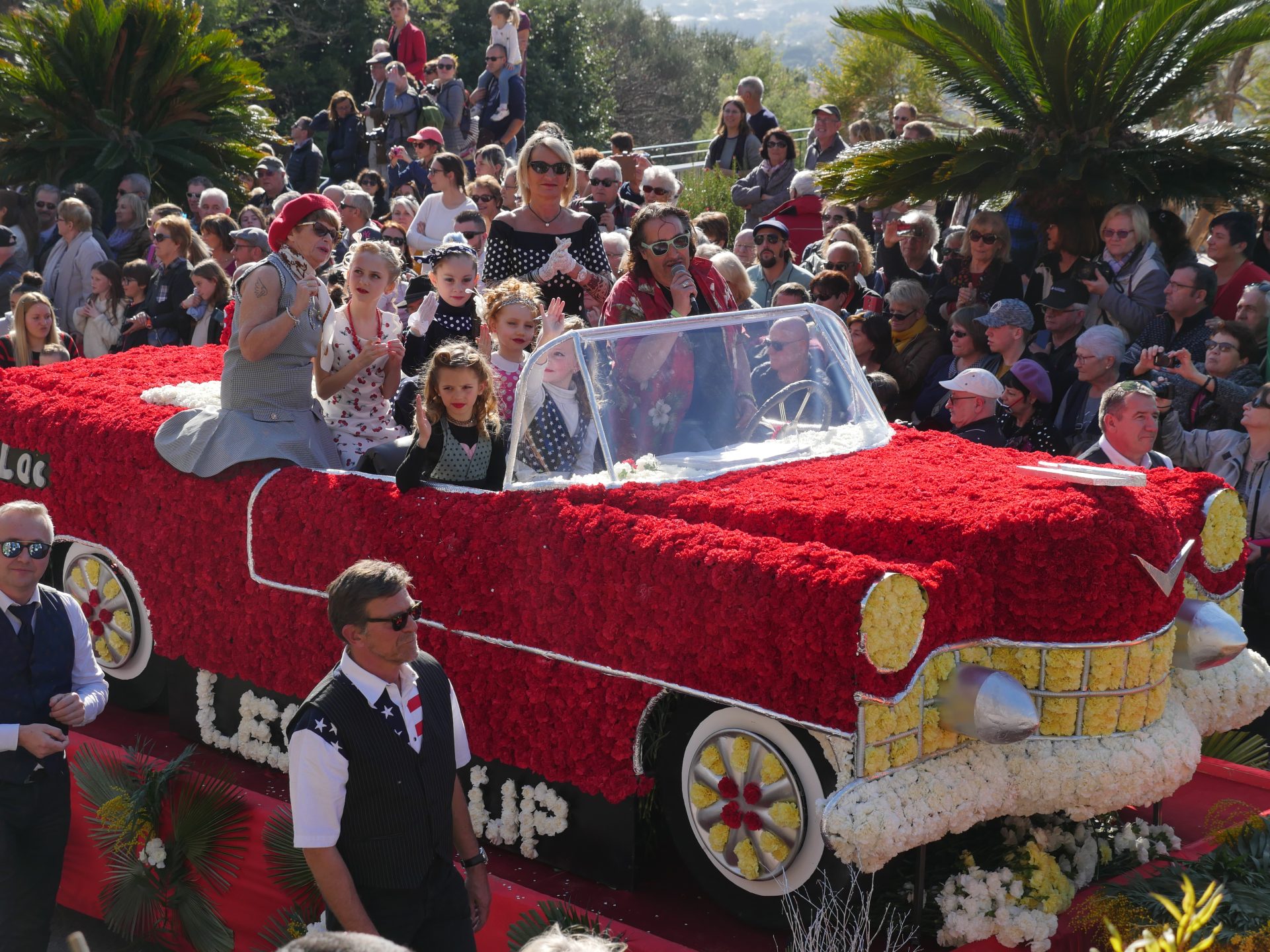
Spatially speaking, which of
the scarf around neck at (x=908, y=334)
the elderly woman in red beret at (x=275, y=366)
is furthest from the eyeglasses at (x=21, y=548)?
the scarf around neck at (x=908, y=334)

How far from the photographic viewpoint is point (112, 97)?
14188mm

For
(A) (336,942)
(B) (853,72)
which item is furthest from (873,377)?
(B) (853,72)

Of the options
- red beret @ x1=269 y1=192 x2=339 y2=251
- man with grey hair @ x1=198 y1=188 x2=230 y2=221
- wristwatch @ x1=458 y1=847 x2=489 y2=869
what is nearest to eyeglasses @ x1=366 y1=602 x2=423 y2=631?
wristwatch @ x1=458 y1=847 x2=489 y2=869

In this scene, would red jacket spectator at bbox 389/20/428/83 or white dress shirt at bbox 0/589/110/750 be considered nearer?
white dress shirt at bbox 0/589/110/750

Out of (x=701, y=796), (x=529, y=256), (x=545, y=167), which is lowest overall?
(x=701, y=796)

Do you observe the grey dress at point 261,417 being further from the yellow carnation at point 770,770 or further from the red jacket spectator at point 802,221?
the red jacket spectator at point 802,221

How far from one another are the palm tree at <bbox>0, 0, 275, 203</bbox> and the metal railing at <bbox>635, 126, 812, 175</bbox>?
5837mm

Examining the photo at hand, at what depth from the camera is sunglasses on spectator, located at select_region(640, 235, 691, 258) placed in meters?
6.38

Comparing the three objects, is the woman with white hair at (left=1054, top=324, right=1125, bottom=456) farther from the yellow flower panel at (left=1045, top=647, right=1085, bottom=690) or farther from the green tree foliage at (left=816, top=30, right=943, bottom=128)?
the green tree foliage at (left=816, top=30, right=943, bottom=128)

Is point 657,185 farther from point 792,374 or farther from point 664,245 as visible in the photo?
point 792,374

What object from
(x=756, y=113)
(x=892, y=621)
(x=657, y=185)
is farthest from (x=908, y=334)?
(x=756, y=113)

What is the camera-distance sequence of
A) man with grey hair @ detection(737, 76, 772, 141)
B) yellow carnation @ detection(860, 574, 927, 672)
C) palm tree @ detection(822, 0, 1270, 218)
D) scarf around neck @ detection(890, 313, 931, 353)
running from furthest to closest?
man with grey hair @ detection(737, 76, 772, 141), palm tree @ detection(822, 0, 1270, 218), scarf around neck @ detection(890, 313, 931, 353), yellow carnation @ detection(860, 574, 927, 672)

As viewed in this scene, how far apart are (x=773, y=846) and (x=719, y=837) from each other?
0.22 metres

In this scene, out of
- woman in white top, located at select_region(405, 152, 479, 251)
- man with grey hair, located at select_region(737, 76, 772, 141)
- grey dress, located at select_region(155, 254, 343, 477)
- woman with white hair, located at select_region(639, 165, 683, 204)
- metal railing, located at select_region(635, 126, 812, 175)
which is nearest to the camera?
grey dress, located at select_region(155, 254, 343, 477)
